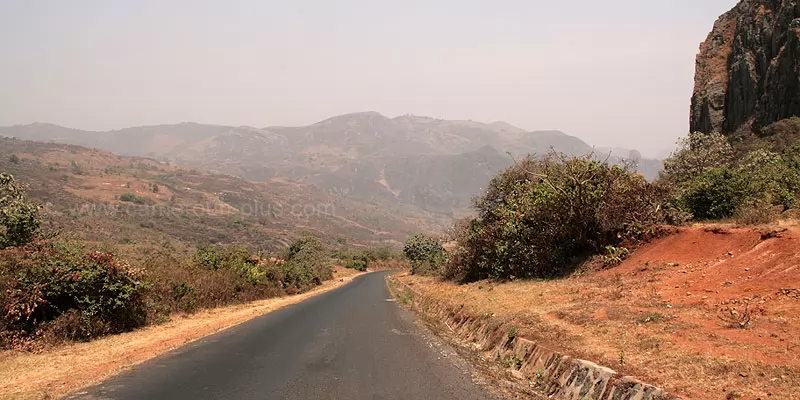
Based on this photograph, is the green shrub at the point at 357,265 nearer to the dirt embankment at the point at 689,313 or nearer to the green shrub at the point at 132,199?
the green shrub at the point at 132,199

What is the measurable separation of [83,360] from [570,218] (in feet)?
58.0

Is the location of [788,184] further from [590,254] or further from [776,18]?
[776,18]

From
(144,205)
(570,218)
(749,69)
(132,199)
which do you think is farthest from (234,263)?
(132,199)

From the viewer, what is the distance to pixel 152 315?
61.0 ft

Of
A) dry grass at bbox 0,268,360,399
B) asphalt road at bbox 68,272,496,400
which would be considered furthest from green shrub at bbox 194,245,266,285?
asphalt road at bbox 68,272,496,400

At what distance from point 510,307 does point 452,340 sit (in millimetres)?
2403

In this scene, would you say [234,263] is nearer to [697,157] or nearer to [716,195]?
[716,195]

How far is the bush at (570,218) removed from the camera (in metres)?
20.5

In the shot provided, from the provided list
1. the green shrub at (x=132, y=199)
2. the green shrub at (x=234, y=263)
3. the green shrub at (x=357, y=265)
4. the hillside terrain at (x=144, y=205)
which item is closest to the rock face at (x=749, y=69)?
the green shrub at (x=234, y=263)

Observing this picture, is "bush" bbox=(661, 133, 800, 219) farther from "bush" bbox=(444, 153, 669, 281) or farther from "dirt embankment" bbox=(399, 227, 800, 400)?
"dirt embankment" bbox=(399, 227, 800, 400)

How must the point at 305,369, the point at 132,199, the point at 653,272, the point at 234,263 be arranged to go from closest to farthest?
1. the point at 305,369
2. the point at 653,272
3. the point at 234,263
4. the point at 132,199

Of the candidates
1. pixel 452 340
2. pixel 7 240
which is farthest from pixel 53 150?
pixel 452 340

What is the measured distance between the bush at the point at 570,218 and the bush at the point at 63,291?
16.1 metres

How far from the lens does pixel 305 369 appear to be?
33.1 ft
